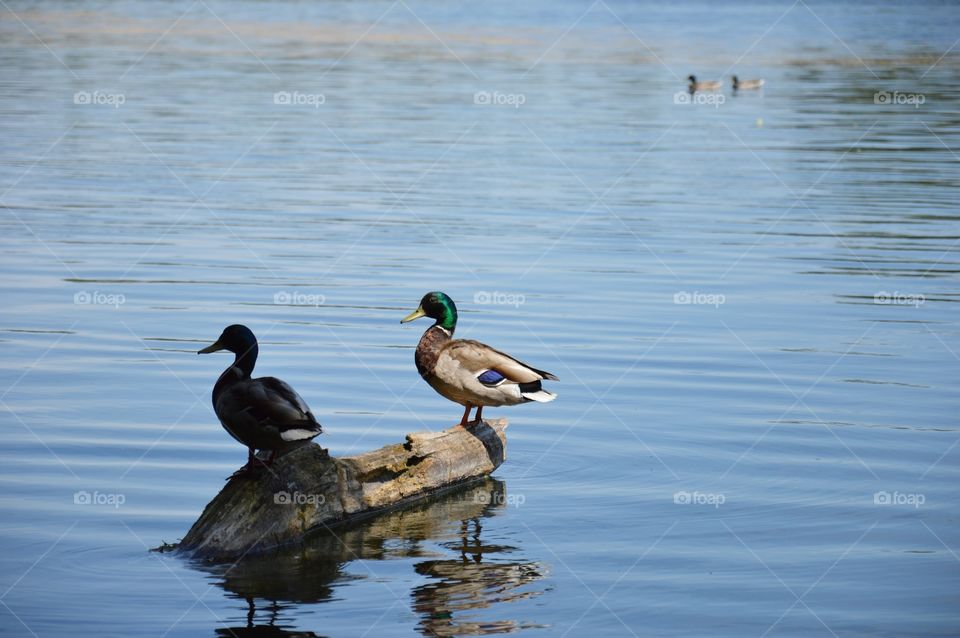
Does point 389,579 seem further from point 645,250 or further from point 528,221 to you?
point 528,221

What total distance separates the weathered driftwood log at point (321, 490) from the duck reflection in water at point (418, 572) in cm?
11

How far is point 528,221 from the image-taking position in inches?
773

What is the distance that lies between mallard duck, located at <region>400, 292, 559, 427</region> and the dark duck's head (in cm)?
121

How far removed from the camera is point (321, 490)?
28.2ft

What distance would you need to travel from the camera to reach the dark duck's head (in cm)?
869

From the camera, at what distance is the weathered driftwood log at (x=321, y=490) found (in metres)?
8.22

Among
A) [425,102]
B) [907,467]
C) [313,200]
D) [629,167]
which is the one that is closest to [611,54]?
[425,102]

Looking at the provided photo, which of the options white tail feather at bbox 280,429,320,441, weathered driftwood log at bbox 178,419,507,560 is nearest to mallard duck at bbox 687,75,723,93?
weathered driftwood log at bbox 178,419,507,560

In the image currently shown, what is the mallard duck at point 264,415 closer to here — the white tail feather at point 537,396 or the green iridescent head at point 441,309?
the white tail feather at point 537,396

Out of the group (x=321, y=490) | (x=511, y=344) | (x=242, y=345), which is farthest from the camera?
(x=511, y=344)

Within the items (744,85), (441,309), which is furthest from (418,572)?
(744,85)

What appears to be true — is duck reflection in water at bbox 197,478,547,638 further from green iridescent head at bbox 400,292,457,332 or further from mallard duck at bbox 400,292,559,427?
green iridescent head at bbox 400,292,457,332

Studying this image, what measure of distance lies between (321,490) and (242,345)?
1.01 m

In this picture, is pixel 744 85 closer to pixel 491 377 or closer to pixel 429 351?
pixel 429 351
